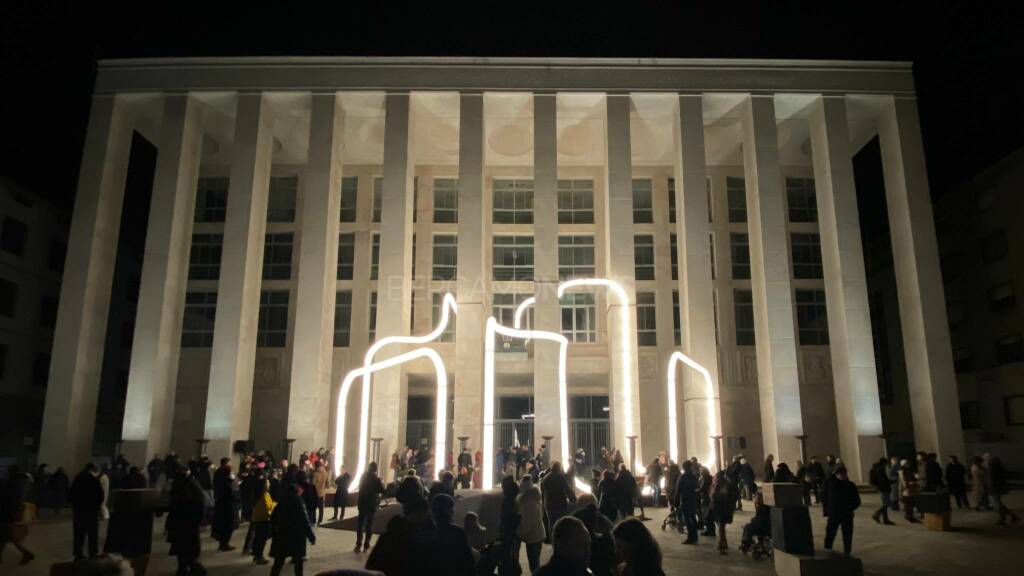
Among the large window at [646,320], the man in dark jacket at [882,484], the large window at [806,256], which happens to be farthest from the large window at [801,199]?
the man in dark jacket at [882,484]

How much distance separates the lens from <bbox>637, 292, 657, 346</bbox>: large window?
3453 centimetres

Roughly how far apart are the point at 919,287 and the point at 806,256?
28.2 ft

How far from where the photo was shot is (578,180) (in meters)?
36.6

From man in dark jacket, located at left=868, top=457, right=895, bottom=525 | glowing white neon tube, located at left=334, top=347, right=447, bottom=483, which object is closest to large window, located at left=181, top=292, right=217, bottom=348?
glowing white neon tube, located at left=334, top=347, right=447, bottom=483

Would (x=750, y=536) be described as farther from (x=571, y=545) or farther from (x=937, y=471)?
(x=571, y=545)

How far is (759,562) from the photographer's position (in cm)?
1189

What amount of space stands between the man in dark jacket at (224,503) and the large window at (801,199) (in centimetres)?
3131

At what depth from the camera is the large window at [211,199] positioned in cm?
3588

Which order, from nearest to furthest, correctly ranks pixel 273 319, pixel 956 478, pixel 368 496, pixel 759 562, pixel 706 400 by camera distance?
pixel 759 562, pixel 368 496, pixel 956 478, pixel 706 400, pixel 273 319

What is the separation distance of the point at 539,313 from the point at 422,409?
11.2 meters

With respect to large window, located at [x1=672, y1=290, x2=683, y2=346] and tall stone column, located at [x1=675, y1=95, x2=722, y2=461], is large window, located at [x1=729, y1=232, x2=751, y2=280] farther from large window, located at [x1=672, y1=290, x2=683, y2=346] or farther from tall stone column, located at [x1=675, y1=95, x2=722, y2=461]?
tall stone column, located at [x1=675, y1=95, x2=722, y2=461]

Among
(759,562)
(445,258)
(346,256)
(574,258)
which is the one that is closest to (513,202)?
(574,258)

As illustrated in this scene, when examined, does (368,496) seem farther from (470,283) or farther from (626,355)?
(626,355)

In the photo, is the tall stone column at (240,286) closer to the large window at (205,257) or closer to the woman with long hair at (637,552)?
the large window at (205,257)
